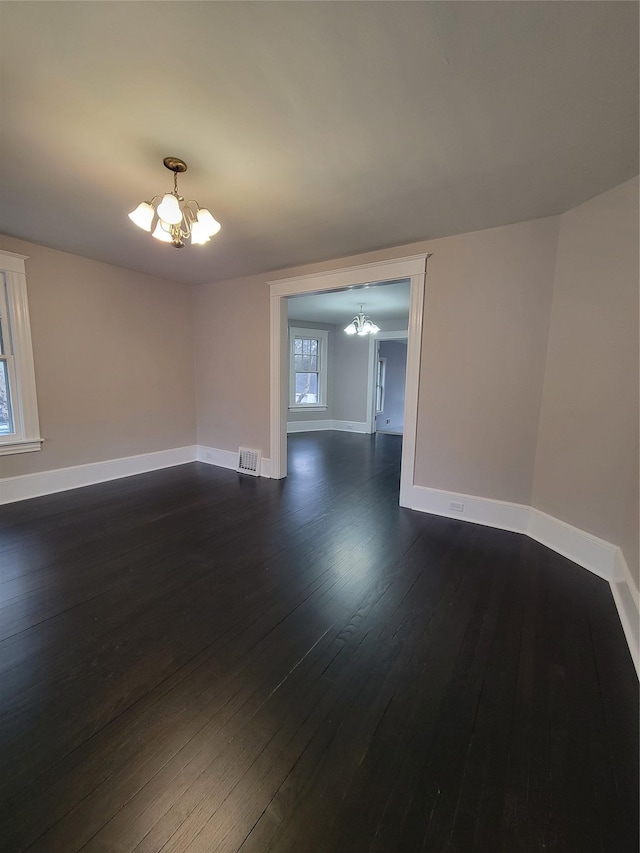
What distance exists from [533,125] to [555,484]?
7.49ft

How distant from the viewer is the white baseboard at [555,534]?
6.07 feet

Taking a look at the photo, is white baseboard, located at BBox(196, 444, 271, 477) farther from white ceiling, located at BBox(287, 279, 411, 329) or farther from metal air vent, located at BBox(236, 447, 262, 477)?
white ceiling, located at BBox(287, 279, 411, 329)

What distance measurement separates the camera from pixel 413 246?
3.14 m

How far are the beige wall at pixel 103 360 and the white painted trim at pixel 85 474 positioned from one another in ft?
0.23

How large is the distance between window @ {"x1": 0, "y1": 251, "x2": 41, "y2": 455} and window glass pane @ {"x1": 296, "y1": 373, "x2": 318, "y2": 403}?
4900 millimetres

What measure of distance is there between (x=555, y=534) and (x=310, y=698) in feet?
7.36

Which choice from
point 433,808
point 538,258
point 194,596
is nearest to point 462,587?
point 433,808

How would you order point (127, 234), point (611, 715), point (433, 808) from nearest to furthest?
point (433, 808) → point (611, 715) → point (127, 234)

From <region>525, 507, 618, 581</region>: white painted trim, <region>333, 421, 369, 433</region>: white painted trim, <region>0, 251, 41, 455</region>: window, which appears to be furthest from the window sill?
<region>333, 421, 369, 433</region>: white painted trim

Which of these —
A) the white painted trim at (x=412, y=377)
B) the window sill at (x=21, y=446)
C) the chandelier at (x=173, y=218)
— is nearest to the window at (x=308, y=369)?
the white painted trim at (x=412, y=377)

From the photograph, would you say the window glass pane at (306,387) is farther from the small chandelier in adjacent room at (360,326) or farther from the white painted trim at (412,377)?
the white painted trim at (412,377)

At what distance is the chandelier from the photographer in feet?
6.21

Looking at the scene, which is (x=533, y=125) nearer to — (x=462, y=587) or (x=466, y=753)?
(x=462, y=587)

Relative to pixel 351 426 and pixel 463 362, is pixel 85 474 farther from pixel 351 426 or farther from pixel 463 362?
pixel 351 426
